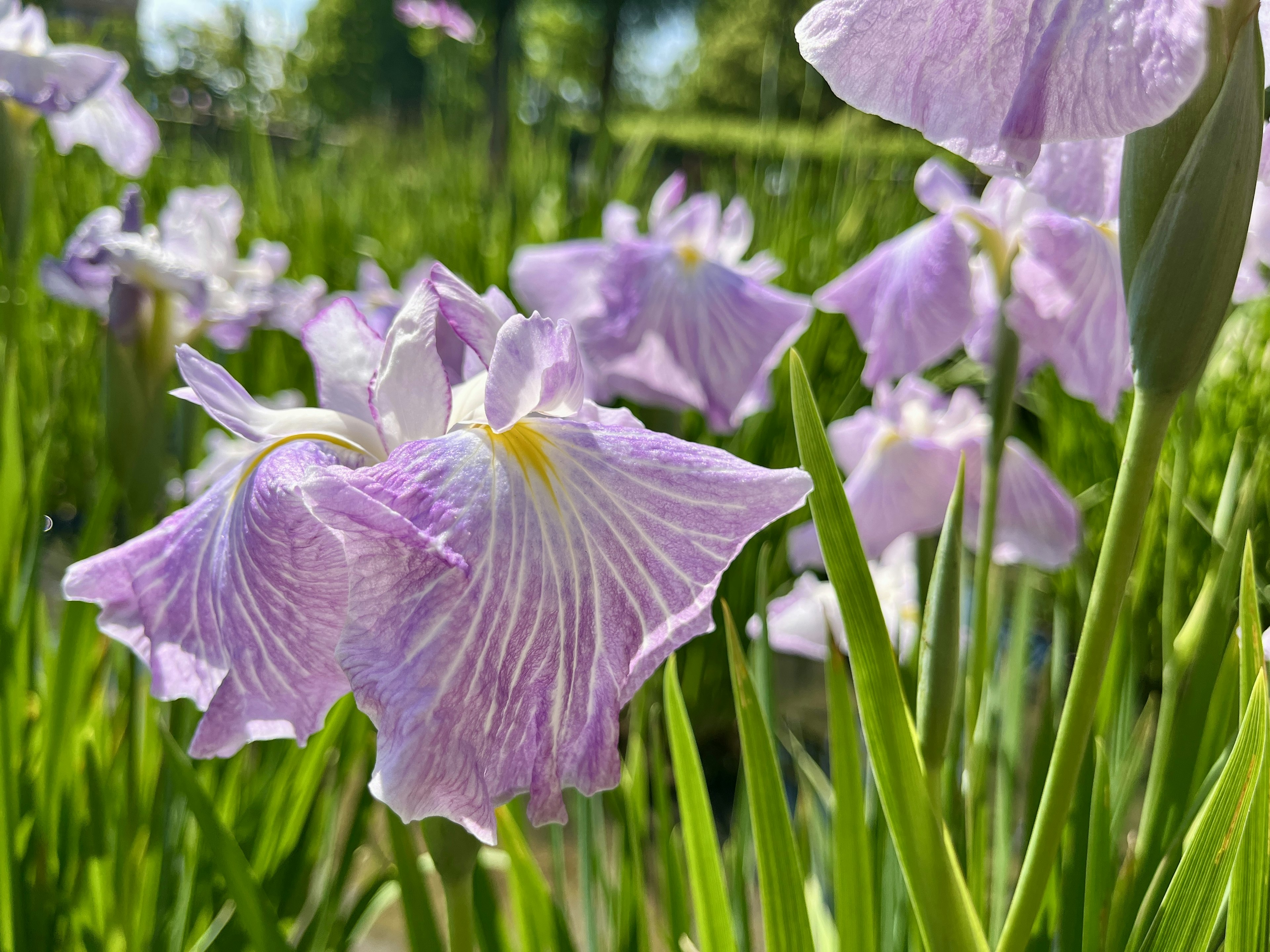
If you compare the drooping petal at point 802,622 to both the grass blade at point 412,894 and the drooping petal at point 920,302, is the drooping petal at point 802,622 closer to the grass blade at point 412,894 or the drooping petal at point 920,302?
the drooping petal at point 920,302

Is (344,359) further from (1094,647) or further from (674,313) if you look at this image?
(674,313)

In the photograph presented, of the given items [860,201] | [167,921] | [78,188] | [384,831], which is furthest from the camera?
[78,188]

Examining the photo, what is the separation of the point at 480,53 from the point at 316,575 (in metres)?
3.52

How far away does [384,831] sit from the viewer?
1.31 metres

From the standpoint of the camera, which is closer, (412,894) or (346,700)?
(412,894)

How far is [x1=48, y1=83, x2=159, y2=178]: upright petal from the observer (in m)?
1.27

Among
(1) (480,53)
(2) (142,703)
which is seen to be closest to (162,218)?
(2) (142,703)

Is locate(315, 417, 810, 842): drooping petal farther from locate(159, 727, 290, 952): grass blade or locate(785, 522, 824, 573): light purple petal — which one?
locate(785, 522, 824, 573): light purple petal

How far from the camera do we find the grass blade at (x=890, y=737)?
402 mm

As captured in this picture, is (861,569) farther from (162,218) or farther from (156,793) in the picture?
(162,218)

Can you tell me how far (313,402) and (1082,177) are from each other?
1844 millimetres

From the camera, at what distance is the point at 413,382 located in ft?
1.40

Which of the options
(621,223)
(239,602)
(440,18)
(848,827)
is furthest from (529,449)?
(440,18)

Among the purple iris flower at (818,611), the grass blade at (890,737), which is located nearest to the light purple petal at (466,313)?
the grass blade at (890,737)
